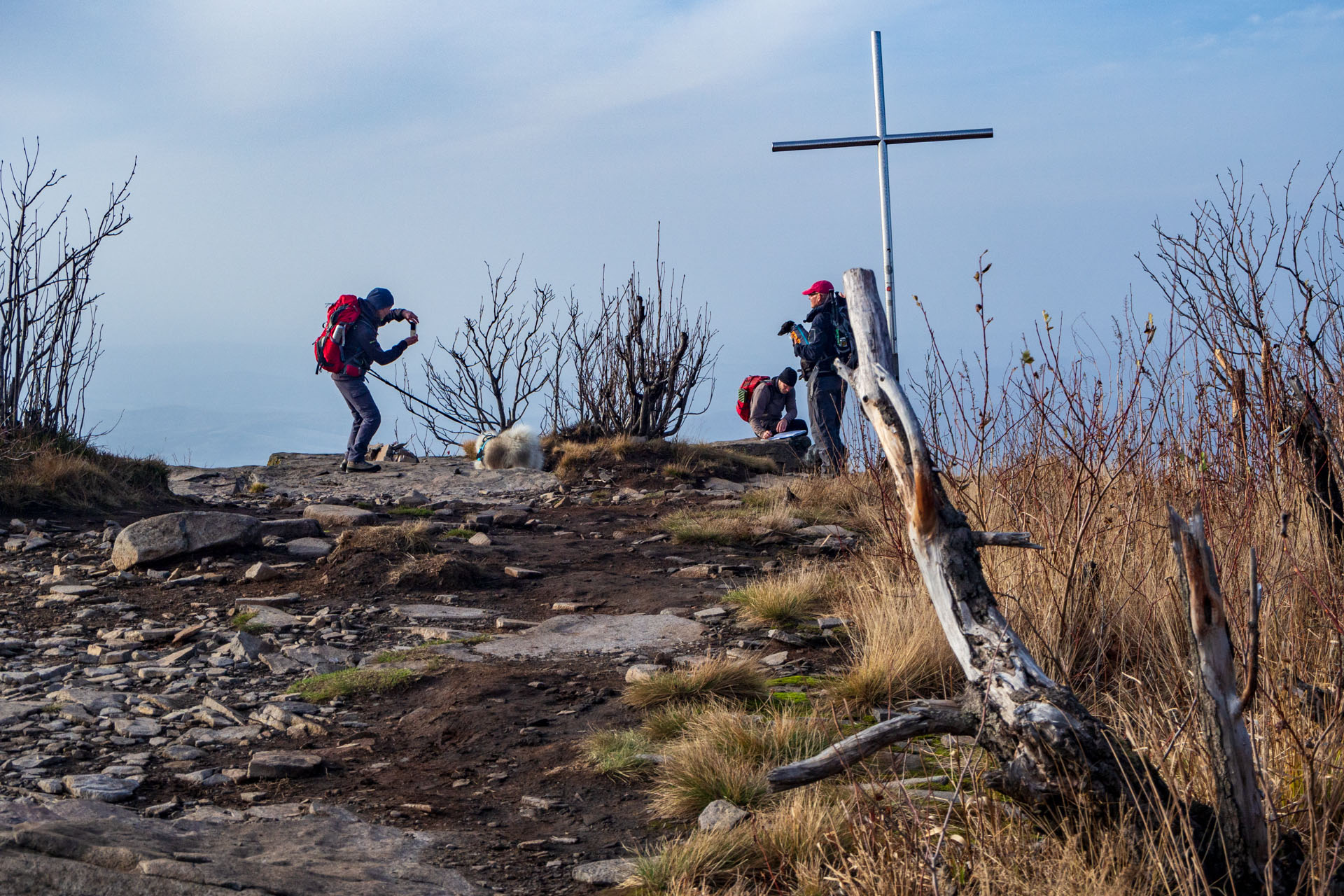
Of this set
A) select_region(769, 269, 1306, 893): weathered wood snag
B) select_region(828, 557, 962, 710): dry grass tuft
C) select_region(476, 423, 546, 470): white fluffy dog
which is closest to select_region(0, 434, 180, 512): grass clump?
select_region(476, 423, 546, 470): white fluffy dog

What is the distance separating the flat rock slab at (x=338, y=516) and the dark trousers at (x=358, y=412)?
3480 millimetres

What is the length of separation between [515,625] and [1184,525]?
13.7 feet

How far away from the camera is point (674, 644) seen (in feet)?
17.0

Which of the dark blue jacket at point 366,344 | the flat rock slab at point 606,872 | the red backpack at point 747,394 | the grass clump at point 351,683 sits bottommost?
the flat rock slab at point 606,872

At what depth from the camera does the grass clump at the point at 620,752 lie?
3.49 m

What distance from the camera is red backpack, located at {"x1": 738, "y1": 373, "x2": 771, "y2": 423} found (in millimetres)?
14109

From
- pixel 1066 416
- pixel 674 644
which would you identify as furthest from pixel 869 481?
pixel 1066 416

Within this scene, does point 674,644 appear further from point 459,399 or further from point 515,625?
point 459,399

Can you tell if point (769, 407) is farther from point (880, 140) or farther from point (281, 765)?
point (281, 765)

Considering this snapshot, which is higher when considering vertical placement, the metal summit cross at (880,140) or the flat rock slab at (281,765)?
the metal summit cross at (880,140)

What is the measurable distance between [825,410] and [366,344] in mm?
5488

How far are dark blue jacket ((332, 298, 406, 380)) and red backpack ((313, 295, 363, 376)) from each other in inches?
1.8

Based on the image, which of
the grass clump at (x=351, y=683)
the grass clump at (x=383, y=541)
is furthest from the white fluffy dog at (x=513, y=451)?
the grass clump at (x=351, y=683)

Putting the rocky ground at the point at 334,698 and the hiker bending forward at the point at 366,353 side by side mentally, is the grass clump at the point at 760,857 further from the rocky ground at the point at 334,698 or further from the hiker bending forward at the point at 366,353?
the hiker bending forward at the point at 366,353
